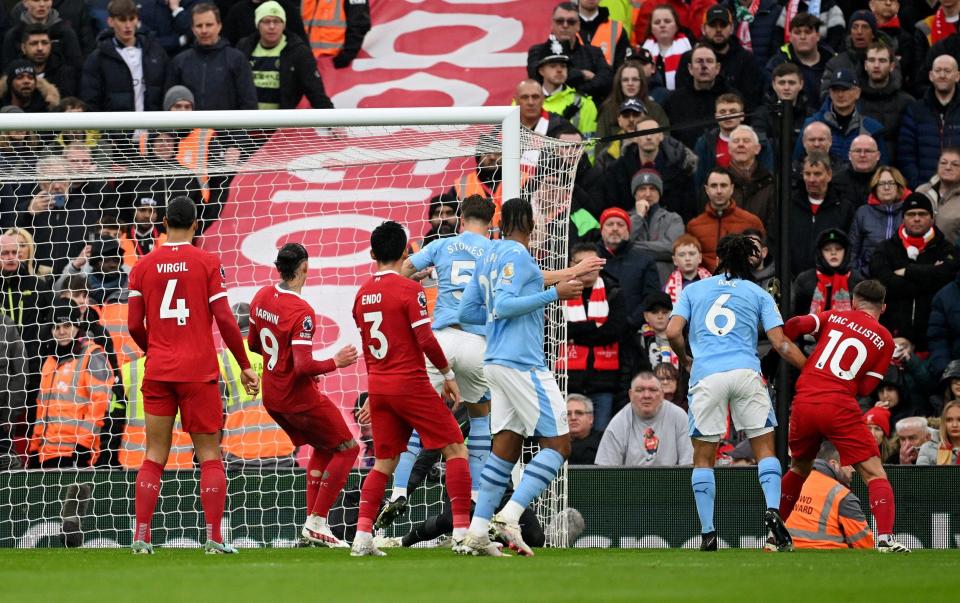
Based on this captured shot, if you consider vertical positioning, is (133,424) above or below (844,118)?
below

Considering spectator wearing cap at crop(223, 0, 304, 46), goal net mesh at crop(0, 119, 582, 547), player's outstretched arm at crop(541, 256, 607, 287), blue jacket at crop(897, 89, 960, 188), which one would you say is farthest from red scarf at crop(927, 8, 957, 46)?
player's outstretched arm at crop(541, 256, 607, 287)

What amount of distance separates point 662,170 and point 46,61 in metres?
7.15

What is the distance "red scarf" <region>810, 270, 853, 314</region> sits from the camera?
13.5 metres

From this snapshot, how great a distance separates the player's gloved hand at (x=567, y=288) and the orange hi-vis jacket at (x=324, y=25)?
9.26 meters

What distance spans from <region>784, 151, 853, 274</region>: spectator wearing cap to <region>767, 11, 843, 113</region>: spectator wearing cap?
6.07 feet

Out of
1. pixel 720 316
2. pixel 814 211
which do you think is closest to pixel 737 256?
pixel 720 316

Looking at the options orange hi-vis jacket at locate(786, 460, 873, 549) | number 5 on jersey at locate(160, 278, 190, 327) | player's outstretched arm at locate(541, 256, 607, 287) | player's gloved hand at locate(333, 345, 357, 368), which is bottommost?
orange hi-vis jacket at locate(786, 460, 873, 549)

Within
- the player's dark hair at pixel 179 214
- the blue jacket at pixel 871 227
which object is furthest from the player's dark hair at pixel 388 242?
the blue jacket at pixel 871 227

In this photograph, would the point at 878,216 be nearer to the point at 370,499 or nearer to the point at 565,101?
the point at 565,101

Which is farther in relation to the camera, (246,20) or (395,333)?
(246,20)

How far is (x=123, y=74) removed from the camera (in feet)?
55.1

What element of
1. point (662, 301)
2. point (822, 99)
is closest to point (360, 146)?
point (662, 301)

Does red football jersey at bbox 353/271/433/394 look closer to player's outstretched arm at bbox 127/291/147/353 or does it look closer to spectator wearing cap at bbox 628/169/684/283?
player's outstretched arm at bbox 127/291/147/353

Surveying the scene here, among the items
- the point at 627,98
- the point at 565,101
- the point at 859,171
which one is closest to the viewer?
the point at 859,171
